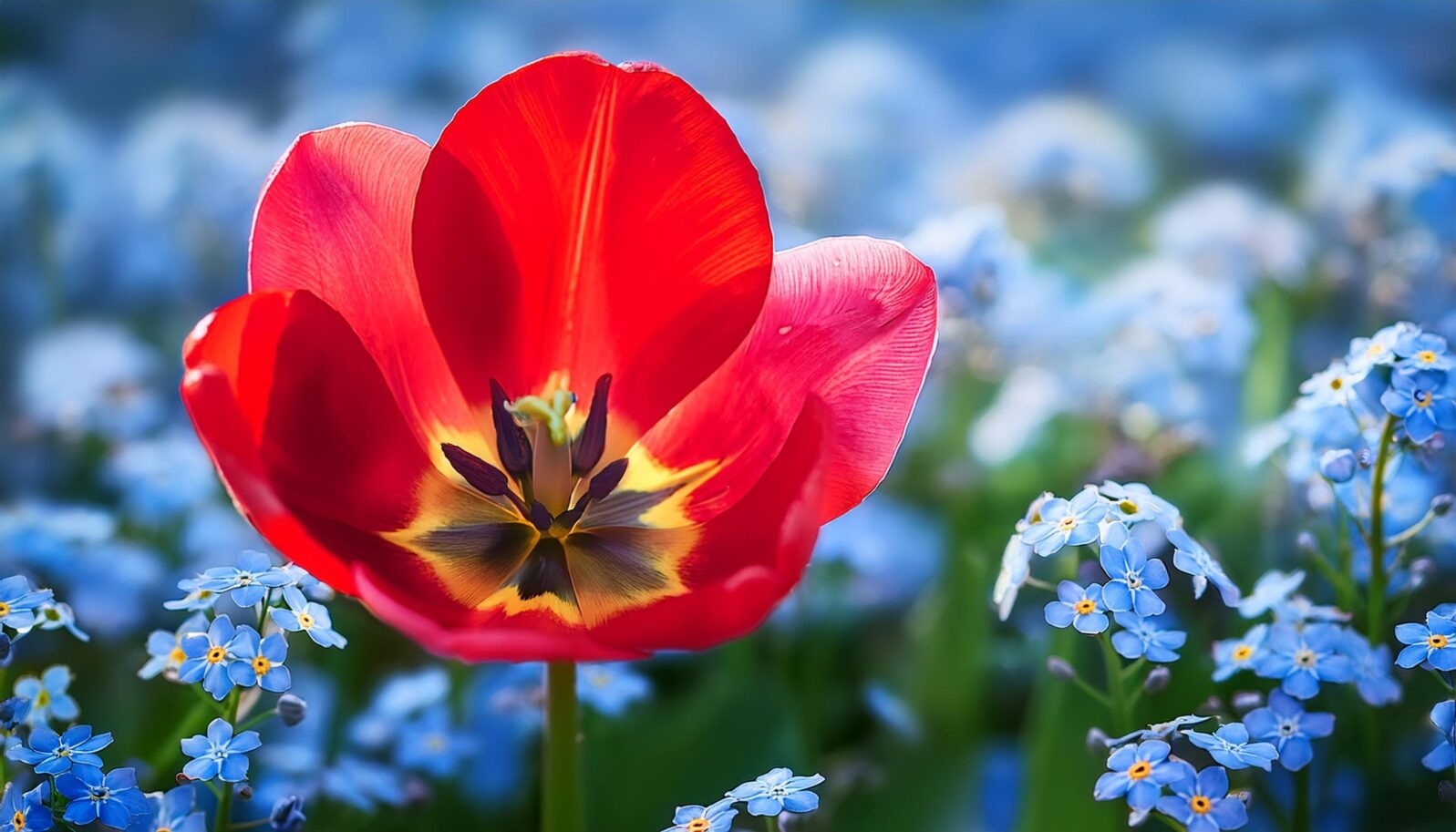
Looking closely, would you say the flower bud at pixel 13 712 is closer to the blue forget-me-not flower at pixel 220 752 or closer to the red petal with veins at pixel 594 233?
the blue forget-me-not flower at pixel 220 752

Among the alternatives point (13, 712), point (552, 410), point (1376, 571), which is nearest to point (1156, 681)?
point (1376, 571)

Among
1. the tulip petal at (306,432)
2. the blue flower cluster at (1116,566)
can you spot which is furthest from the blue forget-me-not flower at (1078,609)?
the tulip petal at (306,432)

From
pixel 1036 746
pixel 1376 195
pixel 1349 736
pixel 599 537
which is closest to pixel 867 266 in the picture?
pixel 599 537

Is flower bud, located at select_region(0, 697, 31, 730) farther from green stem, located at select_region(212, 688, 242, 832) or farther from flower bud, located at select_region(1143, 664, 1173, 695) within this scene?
flower bud, located at select_region(1143, 664, 1173, 695)

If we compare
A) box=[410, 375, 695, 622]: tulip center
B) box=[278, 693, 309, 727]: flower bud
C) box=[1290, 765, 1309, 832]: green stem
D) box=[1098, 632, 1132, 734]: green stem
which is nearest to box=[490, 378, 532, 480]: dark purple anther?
box=[410, 375, 695, 622]: tulip center

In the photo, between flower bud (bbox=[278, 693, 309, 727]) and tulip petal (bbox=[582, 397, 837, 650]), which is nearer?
tulip petal (bbox=[582, 397, 837, 650])

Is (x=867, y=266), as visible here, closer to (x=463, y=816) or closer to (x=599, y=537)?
(x=599, y=537)
